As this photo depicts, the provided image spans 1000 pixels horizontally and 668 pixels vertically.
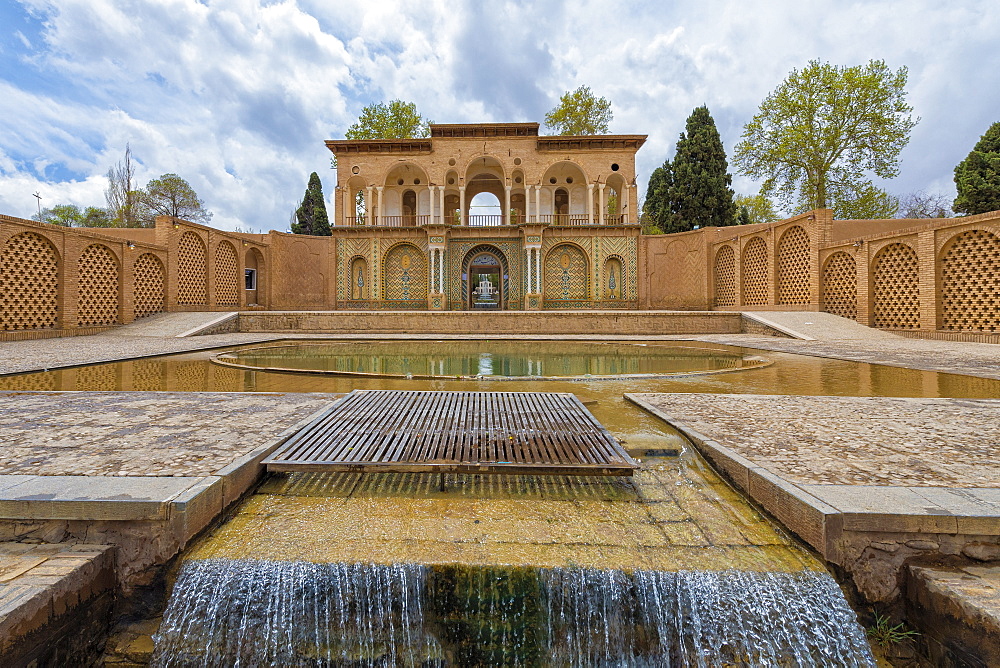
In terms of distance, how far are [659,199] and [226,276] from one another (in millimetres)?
21284

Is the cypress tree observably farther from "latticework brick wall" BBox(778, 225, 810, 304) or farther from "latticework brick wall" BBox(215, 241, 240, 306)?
"latticework brick wall" BBox(215, 241, 240, 306)

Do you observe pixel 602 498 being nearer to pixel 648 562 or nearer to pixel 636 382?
pixel 648 562

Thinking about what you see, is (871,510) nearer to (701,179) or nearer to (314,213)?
(701,179)

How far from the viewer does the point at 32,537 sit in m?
1.96

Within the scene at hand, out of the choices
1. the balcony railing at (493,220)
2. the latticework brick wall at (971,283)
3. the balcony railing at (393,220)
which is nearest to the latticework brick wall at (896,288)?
the latticework brick wall at (971,283)

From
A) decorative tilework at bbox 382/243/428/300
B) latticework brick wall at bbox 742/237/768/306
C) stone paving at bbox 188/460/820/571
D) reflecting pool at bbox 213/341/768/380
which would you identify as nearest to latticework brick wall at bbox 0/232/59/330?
reflecting pool at bbox 213/341/768/380

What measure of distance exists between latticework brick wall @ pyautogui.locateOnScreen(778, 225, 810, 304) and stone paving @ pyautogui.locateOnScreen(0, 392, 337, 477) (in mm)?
15606

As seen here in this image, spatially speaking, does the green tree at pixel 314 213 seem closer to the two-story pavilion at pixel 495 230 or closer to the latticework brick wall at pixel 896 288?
the two-story pavilion at pixel 495 230

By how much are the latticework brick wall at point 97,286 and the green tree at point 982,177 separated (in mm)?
28970

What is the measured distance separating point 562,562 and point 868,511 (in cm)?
129

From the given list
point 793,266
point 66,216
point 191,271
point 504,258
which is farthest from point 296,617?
point 66,216

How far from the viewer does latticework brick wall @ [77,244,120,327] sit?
40.6 feet

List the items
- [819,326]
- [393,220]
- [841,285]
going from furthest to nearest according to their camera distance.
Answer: [393,220]
[841,285]
[819,326]

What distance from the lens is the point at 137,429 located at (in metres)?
3.14
